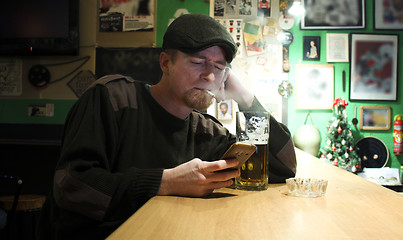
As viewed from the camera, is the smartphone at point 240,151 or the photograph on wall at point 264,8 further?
the photograph on wall at point 264,8

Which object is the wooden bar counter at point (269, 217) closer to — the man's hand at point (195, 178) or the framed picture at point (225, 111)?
the man's hand at point (195, 178)

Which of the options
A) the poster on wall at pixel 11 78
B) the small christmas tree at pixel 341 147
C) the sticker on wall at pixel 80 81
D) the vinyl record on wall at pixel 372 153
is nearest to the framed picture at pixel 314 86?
the small christmas tree at pixel 341 147

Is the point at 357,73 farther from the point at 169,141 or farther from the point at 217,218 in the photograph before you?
the point at 217,218

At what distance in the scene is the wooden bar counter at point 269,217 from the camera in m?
0.62

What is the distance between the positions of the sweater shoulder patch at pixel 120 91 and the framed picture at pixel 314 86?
9.01 feet

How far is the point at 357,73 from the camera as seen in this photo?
3764mm

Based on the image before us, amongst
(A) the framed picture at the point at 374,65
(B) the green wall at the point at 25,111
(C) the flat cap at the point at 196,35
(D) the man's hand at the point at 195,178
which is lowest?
(D) the man's hand at the point at 195,178

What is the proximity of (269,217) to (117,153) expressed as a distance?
631 millimetres

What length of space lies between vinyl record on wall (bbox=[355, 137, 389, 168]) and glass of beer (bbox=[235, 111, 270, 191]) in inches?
117

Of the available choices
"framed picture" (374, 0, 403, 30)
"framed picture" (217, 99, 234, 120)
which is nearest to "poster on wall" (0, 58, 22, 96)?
"framed picture" (217, 99, 234, 120)

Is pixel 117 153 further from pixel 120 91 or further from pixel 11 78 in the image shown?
pixel 11 78

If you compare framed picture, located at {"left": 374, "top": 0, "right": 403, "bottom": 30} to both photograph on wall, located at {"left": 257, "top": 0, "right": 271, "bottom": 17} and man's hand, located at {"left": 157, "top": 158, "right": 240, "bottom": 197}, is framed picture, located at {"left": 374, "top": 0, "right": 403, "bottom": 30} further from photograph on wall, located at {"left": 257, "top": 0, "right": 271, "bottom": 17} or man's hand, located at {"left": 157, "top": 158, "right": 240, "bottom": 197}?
man's hand, located at {"left": 157, "top": 158, "right": 240, "bottom": 197}

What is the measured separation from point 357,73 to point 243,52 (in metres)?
1.20

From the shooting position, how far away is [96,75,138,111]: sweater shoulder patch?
120 centimetres
